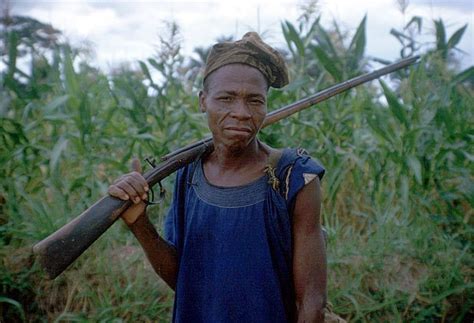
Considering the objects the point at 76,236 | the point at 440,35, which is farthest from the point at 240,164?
the point at 440,35

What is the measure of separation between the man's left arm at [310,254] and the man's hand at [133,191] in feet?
1.46

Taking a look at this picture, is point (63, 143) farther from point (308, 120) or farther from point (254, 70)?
point (254, 70)

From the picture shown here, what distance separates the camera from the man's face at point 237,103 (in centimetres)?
162

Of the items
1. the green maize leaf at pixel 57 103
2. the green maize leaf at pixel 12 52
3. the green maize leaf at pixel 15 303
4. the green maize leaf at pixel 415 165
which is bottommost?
the green maize leaf at pixel 15 303

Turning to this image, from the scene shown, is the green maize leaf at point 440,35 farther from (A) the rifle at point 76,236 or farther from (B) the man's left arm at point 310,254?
(A) the rifle at point 76,236

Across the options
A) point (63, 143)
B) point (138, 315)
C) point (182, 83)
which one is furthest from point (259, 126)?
point (182, 83)

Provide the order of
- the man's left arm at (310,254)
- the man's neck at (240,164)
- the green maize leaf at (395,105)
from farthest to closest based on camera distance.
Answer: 1. the green maize leaf at (395,105)
2. the man's neck at (240,164)
3. the man's left arm at (310,254)

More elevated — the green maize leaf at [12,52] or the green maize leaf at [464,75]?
the green maize leaf at [12,52]

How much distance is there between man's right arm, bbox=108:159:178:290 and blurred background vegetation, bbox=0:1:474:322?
3.70ft

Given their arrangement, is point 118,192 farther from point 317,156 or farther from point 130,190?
point 317,156

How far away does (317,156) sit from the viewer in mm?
3652

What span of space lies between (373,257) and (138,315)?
1.23 metres

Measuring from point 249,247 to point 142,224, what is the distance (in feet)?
1.17

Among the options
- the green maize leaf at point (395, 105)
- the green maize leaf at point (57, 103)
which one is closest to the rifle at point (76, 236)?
the green maize leaf at point (57, 103)
